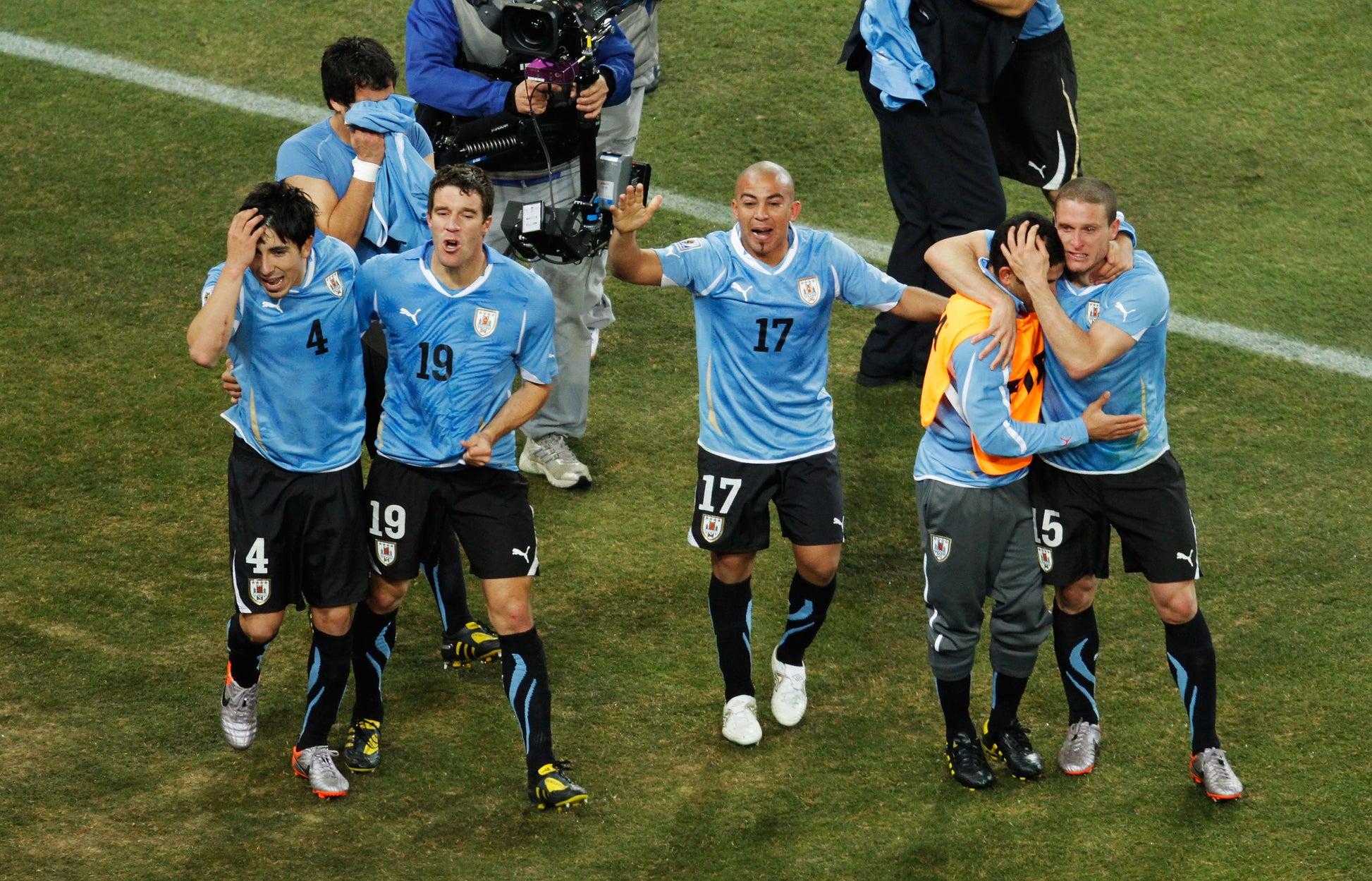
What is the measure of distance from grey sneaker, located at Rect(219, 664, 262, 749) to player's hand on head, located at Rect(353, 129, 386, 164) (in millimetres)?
1877

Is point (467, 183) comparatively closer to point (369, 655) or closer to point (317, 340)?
point (317, 340)

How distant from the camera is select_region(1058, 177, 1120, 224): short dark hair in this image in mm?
4879

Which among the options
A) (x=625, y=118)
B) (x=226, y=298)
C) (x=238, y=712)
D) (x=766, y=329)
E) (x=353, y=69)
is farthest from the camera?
(x=625, y=118)

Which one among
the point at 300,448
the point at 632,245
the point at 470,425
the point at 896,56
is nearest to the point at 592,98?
the point at 632,245

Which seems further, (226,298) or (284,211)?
(284,211)

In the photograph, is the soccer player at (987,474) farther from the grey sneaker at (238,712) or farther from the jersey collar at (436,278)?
the grey sneaker at (238,712)

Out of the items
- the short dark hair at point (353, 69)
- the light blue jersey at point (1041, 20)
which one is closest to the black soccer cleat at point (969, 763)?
the short dark hair at point (353, 69)

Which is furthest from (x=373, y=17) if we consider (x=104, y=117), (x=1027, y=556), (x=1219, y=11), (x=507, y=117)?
(x=1027, y=556)

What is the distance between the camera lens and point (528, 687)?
17.3 ft

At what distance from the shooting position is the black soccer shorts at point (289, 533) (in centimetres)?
519

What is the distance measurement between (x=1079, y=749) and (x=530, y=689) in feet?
6.09

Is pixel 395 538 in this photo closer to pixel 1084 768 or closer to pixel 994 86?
pixel 1084 768

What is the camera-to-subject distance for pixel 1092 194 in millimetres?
4879

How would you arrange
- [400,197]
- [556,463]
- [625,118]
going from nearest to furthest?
[400,197] < [556,463] < [625,118]
